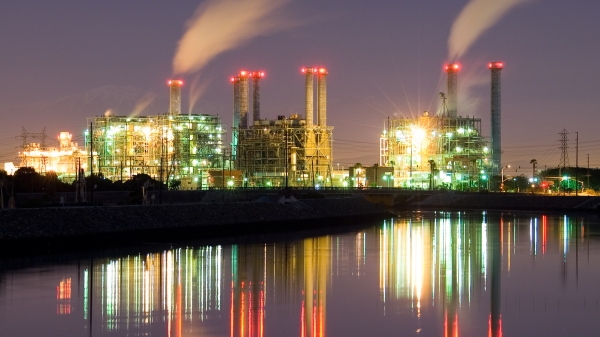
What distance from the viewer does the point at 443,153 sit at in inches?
3989

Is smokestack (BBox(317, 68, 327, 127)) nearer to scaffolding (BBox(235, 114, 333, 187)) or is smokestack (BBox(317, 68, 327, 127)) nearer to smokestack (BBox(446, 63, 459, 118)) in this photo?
scaffolding (BBox(235, 114, 333, 187))

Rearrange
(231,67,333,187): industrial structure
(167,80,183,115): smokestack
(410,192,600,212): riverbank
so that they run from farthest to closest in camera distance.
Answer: (167,80,183,115): smokestack < (231,67,333,187): industrial structure < (410,192,600,212): riverbank

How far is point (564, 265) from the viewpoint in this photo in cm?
3650

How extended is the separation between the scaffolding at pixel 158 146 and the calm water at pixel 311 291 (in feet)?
162

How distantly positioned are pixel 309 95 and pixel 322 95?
6.76 feet

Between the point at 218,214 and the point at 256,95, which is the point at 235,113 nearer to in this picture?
the point at 256,95

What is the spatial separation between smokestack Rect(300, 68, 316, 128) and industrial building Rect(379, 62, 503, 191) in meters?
→ 13.2

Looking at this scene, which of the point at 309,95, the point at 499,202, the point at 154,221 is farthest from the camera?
the point at 309,95

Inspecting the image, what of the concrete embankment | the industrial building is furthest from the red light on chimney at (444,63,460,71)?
the concrete embankment

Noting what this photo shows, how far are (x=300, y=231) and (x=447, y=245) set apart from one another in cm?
1374

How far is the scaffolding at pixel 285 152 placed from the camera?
95562 mm

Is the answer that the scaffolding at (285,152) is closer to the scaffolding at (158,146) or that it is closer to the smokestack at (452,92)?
the scaffolding at (158,146)

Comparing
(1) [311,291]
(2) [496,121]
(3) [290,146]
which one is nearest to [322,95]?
(3) [290,146]

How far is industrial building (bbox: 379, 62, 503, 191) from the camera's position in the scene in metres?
101
